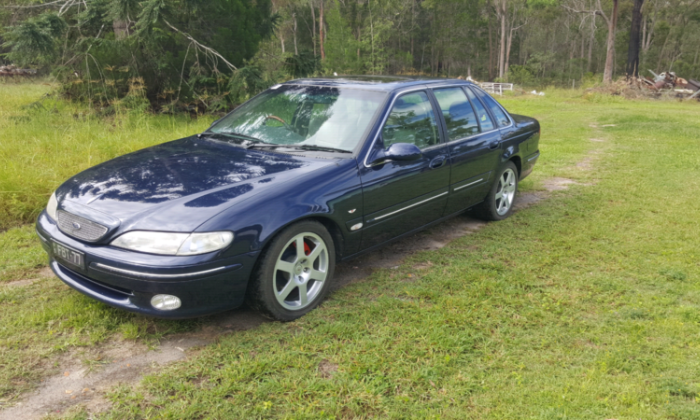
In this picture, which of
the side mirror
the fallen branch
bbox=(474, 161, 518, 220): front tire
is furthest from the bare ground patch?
the fallen branch

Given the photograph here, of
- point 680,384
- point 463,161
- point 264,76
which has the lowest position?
point 680,384

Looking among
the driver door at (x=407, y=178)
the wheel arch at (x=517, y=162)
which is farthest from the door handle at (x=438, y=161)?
the wheel arch at (x=517, y=162)

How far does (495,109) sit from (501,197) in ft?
3.19

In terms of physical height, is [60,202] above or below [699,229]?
above

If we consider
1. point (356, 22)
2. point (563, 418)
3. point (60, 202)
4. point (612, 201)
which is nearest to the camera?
point (563, 418)

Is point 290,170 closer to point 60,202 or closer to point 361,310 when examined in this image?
point 361,310

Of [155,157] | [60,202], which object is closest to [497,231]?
[155,157]

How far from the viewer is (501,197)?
5715 mm

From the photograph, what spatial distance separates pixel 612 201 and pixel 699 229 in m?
1.24

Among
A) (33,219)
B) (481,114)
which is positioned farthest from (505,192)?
(33,219)

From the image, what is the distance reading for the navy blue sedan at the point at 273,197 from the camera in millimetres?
2900

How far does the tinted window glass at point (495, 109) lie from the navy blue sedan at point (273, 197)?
30cm

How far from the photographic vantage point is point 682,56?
53.8 metres

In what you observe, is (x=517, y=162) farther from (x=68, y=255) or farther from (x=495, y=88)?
(x=495, y=88)
